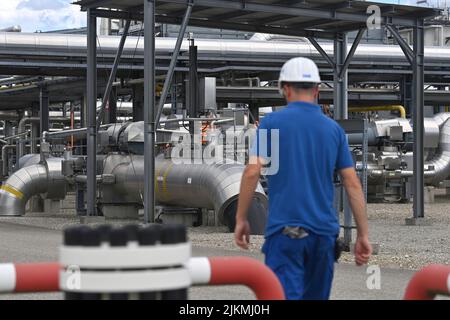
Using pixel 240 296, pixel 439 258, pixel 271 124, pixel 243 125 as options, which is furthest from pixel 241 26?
pixel 271 124

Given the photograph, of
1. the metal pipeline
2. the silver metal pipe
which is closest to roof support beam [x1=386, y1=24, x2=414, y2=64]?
the silver metal pipe

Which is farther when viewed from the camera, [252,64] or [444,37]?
[444,37]

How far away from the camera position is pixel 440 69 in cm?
3553

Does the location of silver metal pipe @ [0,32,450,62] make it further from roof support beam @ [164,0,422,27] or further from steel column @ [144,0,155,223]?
steel column @ [144,0,155,223]

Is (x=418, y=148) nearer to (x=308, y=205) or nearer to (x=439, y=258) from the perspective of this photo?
(x=439, y=258)

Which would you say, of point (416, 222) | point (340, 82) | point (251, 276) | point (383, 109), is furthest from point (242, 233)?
point (383, 109)

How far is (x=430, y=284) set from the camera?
178 inches

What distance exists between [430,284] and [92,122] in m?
18.2

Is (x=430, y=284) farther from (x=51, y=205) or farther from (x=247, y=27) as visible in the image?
(x=51, y=205)

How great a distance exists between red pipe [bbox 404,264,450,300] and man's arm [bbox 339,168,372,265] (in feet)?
3.43

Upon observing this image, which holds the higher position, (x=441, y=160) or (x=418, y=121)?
(x=418, y=121)

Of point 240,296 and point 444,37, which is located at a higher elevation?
point 444,37

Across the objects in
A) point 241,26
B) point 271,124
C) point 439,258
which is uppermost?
point 241,26

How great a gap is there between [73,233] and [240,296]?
19.1 feet
